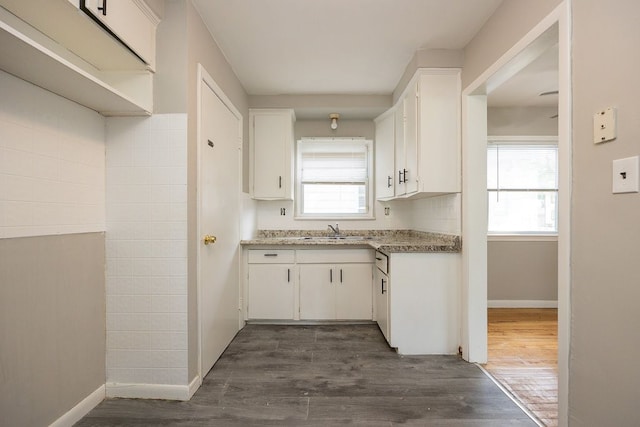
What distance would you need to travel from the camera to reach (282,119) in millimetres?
3416

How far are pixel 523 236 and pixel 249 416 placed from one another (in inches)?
141

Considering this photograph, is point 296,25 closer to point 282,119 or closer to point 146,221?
point 282,119

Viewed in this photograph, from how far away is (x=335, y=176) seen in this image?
391 cm

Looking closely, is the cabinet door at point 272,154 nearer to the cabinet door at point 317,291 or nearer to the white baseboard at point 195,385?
the cabinet door at point 317,291

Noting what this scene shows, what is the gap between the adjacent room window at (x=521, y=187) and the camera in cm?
378

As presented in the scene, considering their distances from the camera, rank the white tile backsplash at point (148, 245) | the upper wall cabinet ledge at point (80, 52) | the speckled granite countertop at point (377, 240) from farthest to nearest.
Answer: the speckled granite countertop at point (377, 240), the white tile backsplash at point (148, 245), the upper wall cabinet ledge at point (80, 52)

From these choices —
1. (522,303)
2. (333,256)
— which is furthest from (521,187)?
(333,256)

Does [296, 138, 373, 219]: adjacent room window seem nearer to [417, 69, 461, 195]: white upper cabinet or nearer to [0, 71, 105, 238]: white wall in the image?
[417, 69, 461, 195]: white upper cabinet

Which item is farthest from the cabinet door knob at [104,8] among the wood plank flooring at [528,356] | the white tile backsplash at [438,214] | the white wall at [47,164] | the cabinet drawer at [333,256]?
the wood plank flooring at [528,356]

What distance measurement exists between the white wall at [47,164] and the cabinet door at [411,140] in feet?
7.43

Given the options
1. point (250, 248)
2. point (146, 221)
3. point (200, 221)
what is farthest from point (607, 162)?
point (250, 248)

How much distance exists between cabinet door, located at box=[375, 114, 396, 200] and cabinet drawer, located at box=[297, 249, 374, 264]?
2.37 ft

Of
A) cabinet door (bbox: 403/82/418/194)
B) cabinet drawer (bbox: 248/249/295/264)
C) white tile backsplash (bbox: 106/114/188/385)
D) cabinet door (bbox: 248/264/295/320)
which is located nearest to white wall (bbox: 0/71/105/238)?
white tile backsplash (bbox: 106/114/188/385)

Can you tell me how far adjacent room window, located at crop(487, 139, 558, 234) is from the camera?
3.78 metres
